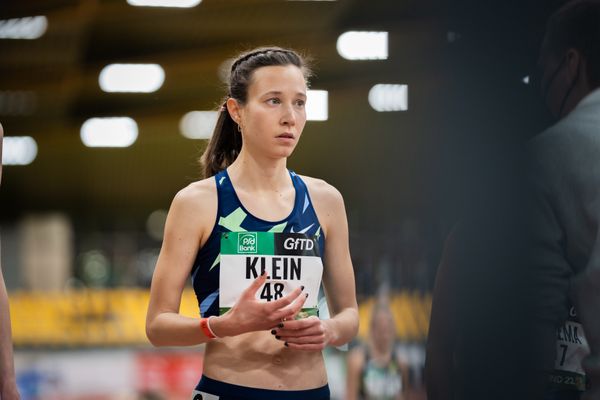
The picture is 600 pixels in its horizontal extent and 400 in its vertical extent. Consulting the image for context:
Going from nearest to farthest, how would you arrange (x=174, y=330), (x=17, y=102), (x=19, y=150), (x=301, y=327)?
(x=301, y=327) → (x=174, y=330) → (x=17, y=102) → (x=19, y=150)

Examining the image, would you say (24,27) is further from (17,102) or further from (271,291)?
(271,291)

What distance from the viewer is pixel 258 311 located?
1.70 meters

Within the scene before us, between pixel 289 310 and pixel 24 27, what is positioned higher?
pixel 24 27

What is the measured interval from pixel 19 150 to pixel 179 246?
55.5ft

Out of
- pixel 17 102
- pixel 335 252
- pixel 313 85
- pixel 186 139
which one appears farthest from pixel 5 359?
pixel 186 139

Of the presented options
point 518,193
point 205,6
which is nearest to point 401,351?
point 518,193

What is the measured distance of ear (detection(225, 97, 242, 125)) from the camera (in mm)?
2043

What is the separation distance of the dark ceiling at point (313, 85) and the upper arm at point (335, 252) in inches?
7.5

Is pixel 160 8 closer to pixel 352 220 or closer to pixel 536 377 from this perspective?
→ pixel 352 220

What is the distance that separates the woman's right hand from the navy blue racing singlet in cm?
21

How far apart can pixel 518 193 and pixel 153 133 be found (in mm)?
16655

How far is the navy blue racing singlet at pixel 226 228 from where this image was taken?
195cm

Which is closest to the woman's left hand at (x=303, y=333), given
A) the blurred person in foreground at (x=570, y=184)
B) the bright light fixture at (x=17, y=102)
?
the blurred person in foreground at (x=570, y=184)

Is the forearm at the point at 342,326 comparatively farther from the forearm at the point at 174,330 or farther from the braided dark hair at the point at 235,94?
the braided dark hair at the point at 235,94
